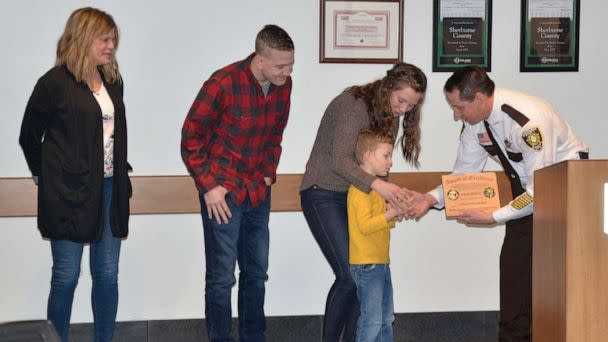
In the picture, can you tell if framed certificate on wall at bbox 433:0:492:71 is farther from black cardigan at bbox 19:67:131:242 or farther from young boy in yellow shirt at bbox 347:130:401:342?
black cardigan at bbox 19:67:131:242

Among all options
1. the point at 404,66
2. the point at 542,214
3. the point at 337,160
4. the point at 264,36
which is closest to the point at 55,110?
the point at 264,36

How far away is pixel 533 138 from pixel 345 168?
89 cm

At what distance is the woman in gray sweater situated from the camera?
426cm

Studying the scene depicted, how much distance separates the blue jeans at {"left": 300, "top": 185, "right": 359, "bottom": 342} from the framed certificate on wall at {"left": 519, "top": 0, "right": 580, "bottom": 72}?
5.42 feet

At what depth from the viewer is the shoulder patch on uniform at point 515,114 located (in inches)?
167

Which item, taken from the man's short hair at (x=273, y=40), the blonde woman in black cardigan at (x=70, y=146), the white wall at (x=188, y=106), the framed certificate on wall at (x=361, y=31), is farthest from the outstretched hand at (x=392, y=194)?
the blonde woman in black cardigan at (x=70, y=146)

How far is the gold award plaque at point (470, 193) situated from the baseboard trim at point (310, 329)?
1126 millimetres

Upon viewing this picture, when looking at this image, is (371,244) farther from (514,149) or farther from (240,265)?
(514,149)

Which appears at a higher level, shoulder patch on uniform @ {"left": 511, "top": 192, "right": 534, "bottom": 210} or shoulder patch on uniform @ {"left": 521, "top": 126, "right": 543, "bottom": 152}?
shoulder patch on uniform @ {"left": 521, "top": 126, "right": 543, "bottom": 152}

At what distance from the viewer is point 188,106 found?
508 centimetres

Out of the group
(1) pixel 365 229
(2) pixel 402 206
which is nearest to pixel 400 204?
(2) pixel 402 206

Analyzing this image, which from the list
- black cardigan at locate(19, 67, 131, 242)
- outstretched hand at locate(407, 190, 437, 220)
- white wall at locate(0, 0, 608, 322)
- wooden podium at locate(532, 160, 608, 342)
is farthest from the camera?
white wall at locate(0, 0, 608, 322)

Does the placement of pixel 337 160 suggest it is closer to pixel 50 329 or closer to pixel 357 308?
pixel 357 308

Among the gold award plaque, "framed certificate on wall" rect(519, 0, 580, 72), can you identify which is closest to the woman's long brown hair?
the gold award plaque
